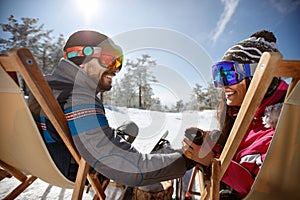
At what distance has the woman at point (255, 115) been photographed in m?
0.98

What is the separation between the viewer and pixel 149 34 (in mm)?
2324

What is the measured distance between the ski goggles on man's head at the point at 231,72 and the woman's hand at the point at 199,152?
61 centimetres

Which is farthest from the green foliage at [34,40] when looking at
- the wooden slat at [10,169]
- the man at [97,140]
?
the man at [97,140]

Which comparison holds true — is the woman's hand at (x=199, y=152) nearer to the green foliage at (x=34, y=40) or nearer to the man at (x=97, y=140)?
the man at (x=97, y=140)

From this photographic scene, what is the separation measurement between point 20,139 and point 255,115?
175cm

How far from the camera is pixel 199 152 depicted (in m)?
0.97

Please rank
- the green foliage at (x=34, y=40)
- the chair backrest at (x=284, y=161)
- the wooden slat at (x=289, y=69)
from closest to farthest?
the wooden slat at (x=289, y=69) < the chair backrest at (x=284, y=161) < the green foliage at (x=34, y=40)

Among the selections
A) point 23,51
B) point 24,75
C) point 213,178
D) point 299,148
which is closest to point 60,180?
point 24,75

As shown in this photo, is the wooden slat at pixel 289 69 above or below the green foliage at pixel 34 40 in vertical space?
below

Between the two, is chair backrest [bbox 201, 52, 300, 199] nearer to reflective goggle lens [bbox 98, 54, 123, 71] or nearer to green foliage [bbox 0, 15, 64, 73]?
reflective goggle lens [bbox 98, 54, 123, 71]

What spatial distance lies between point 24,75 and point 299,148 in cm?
140

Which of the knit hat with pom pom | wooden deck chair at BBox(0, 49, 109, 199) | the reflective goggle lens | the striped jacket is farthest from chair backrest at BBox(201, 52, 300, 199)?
the reflective goggle lens

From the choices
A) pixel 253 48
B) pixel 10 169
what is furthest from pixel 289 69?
pixel 10 169

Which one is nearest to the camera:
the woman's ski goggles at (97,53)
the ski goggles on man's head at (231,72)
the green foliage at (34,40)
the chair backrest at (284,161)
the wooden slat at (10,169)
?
the chair backrest at (284,161)
